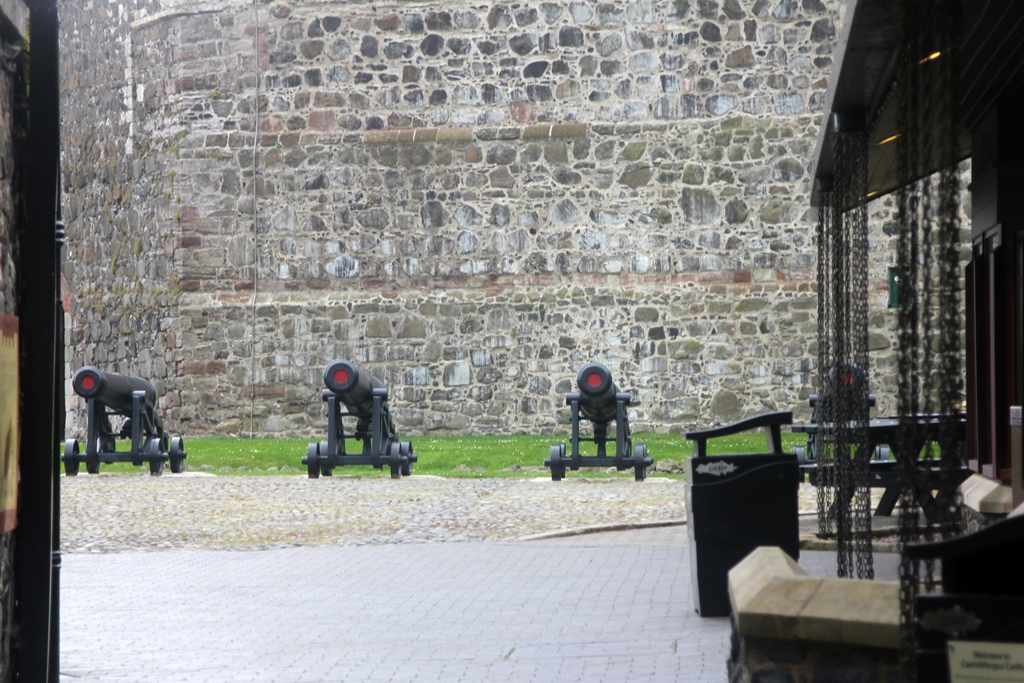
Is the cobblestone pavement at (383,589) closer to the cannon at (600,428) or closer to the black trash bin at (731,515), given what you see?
the black trash bin at (731,515)

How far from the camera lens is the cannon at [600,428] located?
1609cm

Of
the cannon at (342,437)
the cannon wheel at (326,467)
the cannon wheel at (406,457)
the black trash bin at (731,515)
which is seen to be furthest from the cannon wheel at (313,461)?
the black trash bin at (731,515)

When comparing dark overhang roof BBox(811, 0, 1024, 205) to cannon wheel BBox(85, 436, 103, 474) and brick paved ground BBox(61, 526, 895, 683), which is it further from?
cannon wheel BBox(85, 436, 103, 474)

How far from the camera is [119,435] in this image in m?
18.6

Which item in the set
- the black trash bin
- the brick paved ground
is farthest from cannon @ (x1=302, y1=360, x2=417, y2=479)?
the black trash bin

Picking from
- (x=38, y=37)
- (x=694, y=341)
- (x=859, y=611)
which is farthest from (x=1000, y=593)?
(x=694, y=341)

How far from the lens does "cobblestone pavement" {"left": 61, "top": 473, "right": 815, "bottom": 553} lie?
442 inches

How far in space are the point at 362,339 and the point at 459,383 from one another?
1520 millimetres

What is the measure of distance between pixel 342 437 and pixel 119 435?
310cm

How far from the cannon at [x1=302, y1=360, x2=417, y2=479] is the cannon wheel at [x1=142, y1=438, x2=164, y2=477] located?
6.15 feet

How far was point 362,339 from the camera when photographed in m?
21.3

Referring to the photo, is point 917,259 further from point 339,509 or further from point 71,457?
point 71,457

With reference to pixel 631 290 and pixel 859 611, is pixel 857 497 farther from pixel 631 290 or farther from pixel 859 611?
pixel 631 290

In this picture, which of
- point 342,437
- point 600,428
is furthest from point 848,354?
point 342,437
